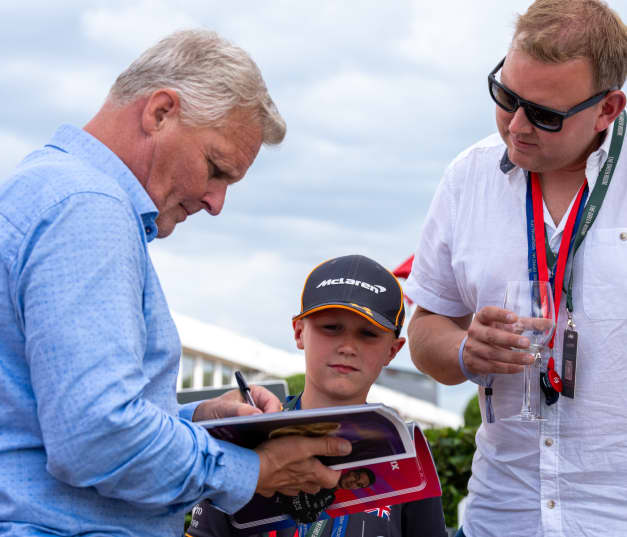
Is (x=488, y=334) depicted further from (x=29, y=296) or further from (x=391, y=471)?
(x=29, y=296)

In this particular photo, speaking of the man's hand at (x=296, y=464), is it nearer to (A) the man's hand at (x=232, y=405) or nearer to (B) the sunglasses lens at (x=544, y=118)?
(A) the man's hand at (x=232, y=405)

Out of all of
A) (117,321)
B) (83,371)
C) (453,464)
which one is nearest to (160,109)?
(117,321)

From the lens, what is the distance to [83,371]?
157cm

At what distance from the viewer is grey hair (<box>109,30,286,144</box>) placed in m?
1.93

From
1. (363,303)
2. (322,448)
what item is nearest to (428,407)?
(363,303)

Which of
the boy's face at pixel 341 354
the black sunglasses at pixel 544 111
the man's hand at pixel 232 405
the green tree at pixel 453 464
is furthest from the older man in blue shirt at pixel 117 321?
the green tree at pixel 453 464

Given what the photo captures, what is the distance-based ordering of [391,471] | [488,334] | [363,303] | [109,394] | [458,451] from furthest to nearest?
[458,451] → [363,303] → [488,334] → [391,471] → [109,394]

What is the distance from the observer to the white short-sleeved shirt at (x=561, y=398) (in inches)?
96.7

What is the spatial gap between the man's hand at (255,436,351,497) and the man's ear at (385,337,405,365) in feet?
4.03

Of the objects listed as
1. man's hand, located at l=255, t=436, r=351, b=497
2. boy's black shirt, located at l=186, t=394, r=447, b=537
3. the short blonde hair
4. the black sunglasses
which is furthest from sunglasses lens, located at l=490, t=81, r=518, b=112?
boy's black shirt, located at l=186, t=394, r=447, b=537

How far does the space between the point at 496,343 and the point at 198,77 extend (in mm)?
1155

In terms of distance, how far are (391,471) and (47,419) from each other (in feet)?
3.11

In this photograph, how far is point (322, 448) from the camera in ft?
6.56

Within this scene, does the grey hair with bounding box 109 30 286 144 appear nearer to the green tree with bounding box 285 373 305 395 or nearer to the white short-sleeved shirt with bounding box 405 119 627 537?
the white short-sleeved shirt with bounding box 405 119 627 537
